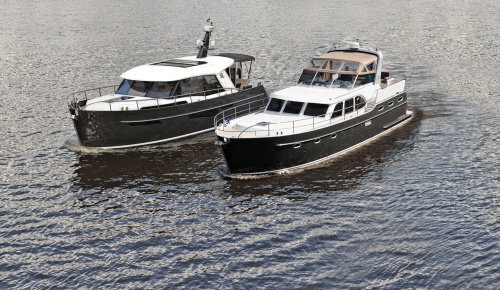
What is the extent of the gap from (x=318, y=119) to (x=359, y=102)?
12.3ft

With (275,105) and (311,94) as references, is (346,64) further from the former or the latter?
(275,105)

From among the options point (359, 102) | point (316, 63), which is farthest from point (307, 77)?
point (359, 102)

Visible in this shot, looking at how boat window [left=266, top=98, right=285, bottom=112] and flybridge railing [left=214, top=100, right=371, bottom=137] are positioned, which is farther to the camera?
boat window [left=266, top=98, right=285, bottom=112]

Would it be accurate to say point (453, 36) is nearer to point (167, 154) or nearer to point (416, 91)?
point (416, 91)

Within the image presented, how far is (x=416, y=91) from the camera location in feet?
153

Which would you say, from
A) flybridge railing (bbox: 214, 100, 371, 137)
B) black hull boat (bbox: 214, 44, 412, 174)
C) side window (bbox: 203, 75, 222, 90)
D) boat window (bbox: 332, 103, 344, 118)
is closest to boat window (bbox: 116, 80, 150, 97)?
side window (bbox: 203, 75, 222, 90)

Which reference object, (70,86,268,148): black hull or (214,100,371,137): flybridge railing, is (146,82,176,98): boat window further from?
(214,100,371,137): flybridge railing

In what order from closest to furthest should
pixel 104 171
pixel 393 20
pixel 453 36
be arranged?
pixel 104 171 → pixel 453 36 → pixel 393 20

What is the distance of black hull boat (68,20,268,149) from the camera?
34406 mm

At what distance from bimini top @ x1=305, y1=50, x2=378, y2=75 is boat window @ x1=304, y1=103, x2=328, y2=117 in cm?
379

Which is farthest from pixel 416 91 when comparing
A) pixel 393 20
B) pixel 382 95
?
pixel 393 20

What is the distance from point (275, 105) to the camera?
33500 mm

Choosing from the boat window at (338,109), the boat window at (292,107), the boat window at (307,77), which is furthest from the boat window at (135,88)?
the boat window at (338,109)

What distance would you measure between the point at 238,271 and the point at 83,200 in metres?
9.68
